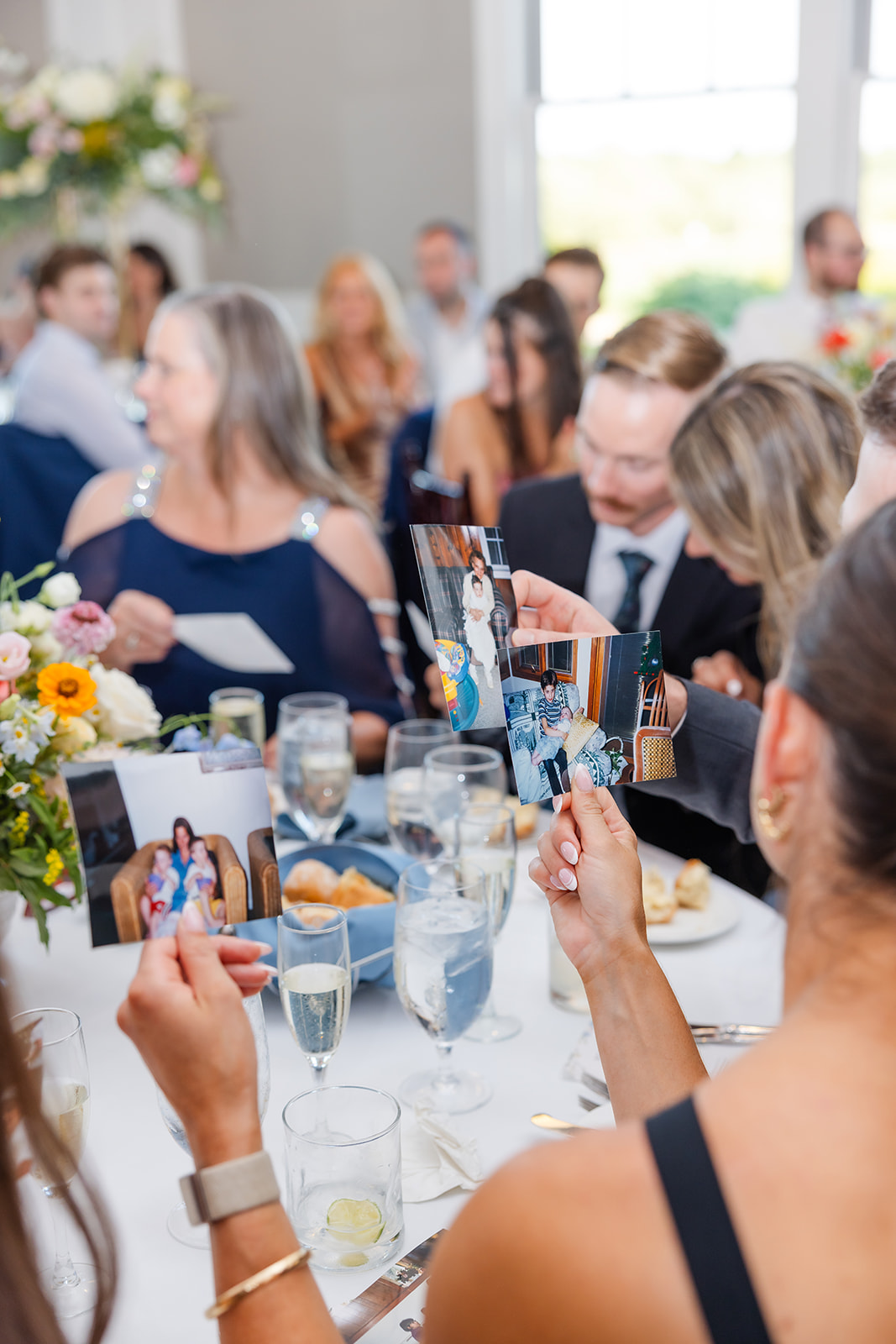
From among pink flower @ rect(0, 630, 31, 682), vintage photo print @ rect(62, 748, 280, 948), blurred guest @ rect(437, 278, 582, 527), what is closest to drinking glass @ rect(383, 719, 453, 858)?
vintage photo print @ rect(62, 748, 280, 948)

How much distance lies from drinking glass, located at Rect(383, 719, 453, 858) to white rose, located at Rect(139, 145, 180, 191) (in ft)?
15.5

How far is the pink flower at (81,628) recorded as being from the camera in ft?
4.58

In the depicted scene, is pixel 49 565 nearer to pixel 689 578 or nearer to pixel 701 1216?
pixel 701 1216

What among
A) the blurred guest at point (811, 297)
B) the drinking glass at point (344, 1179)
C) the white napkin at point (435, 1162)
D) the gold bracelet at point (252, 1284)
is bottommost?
the white napkin at point (435, 1162)

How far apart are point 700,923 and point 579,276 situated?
3724 millimetres

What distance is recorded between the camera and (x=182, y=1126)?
957 mm

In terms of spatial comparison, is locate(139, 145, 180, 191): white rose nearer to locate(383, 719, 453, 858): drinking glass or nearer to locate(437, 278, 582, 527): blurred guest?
locate(437, 278, 582, 527): blurred guest

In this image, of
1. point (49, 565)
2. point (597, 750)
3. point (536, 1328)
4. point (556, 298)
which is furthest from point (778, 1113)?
point (556, 298)

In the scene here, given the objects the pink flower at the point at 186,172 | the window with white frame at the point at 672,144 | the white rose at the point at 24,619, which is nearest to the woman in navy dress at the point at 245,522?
the white rose at the point at 24,619

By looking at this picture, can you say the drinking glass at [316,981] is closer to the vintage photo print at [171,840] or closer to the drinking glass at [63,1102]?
the vintage photo print at [171,840]

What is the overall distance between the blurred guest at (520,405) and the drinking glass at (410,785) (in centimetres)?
176

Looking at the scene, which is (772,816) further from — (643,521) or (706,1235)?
(643,521)

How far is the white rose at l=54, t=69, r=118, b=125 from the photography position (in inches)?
208

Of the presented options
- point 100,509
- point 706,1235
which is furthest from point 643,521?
point 706,1235
